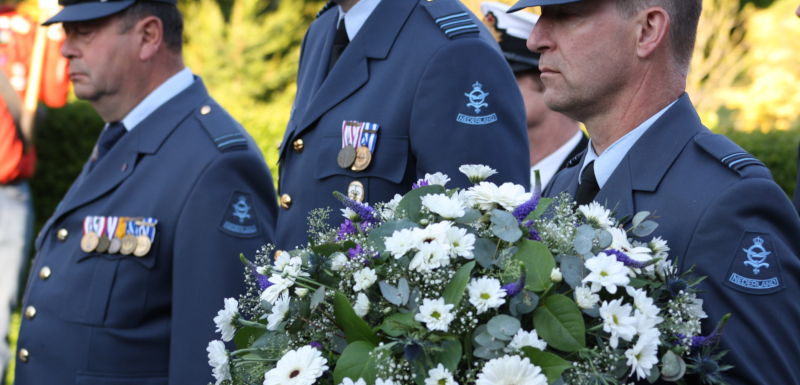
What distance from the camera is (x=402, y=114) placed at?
2.96 metres

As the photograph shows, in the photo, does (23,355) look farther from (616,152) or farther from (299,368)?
(616,152)

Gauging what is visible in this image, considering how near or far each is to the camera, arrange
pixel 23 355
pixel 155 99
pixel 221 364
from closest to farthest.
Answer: pixel 221 364, pixel 23 355, pixel 155 99

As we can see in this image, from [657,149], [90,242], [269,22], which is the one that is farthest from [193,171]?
[269,22]

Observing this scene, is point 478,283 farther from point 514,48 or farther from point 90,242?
point 514,48

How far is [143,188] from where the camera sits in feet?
11.6

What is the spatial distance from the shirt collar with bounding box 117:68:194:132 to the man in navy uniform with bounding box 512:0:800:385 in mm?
1687

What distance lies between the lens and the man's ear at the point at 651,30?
2451 mm

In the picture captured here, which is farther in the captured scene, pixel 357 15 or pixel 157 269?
pixel 157 269

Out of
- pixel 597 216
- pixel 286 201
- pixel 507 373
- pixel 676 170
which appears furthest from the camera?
pixel 286 201

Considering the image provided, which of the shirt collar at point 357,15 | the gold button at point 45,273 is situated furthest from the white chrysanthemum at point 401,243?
the gold button at point 45,273

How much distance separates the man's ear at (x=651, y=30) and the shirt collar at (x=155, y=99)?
1966 millimetres

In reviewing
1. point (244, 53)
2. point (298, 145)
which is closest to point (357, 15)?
point (298, 145)

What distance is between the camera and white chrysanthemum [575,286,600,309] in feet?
6.16

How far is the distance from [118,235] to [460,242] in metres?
1.84
